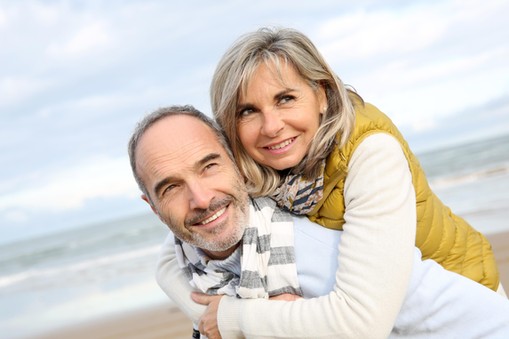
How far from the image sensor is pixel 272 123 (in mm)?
2551

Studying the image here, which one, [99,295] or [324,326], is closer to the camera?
[324,326]

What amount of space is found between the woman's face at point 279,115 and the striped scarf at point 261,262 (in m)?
0.25

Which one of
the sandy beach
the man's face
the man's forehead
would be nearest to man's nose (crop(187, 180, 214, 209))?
the man's face

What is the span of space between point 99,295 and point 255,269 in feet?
27.8

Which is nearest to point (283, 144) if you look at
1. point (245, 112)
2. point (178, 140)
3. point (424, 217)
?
point (245, 112)

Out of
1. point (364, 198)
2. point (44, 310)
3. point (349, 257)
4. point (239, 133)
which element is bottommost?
point (349, 257)

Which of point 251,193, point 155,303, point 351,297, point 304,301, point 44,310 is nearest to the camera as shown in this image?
point 351,297

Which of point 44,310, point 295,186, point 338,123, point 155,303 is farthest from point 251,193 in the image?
point 44,310

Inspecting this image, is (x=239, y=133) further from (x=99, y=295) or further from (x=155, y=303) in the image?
(x=99, y=295)

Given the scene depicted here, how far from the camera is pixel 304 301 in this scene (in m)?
2.28

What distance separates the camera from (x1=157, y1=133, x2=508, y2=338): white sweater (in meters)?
2.09

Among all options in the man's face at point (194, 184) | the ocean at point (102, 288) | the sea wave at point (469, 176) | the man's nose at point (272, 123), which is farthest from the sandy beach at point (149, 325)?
A: the sea wave at point (469, 176)

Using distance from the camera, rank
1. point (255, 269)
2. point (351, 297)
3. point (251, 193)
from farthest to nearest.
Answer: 1. point (251, 193)
2. point (255, 269)
3. point (351, 297)

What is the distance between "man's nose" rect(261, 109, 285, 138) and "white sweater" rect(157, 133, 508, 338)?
0.40 metres
